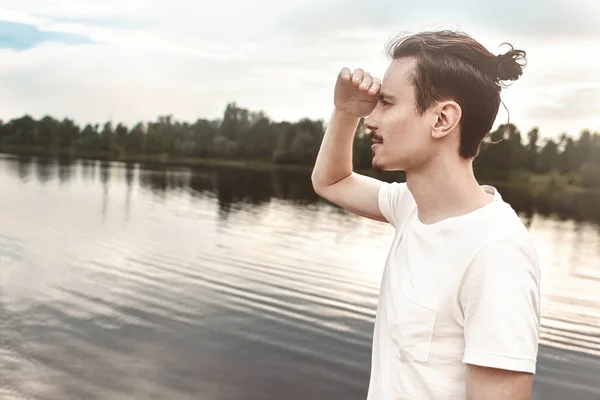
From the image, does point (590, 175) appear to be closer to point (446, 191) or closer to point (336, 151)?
point (336, 151)

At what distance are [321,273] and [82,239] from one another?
787cm

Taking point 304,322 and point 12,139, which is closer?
point 304,322

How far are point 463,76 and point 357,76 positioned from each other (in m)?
0.39

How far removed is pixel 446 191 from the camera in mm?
1680

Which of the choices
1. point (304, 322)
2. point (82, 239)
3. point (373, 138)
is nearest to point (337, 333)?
point (304, 322)

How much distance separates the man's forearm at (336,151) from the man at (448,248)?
27cm

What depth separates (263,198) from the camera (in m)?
39.4

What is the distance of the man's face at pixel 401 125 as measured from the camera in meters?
1.70

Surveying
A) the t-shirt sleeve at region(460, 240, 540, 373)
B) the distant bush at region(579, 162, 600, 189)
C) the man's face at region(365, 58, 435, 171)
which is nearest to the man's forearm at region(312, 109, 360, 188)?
the man's face at region(365, 58, 435, 171)

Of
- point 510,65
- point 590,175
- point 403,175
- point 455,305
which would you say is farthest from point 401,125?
point 590,175

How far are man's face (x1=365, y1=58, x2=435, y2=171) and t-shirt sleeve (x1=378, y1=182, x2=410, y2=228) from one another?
267 mm

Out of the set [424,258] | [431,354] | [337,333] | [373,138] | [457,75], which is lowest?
[337,333]

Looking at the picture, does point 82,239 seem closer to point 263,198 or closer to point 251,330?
point 251,330

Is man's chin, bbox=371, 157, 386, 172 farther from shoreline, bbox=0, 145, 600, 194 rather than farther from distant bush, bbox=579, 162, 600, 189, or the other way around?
distant bush, bbox=579, 162, 600, 189
